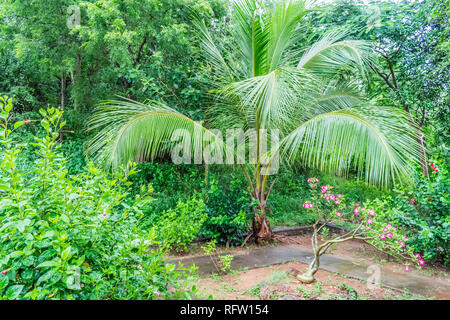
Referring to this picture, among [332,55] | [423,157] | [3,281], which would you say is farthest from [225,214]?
[3,281]

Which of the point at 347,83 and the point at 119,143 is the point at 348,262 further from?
the point at 119,143

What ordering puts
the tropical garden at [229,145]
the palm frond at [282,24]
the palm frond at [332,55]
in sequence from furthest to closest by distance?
the palm frond at [332,55], the palm frond at [282,24], the tropical garden at [229,145]

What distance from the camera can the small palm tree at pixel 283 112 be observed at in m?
3.10

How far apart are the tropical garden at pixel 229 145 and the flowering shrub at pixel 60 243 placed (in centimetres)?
1

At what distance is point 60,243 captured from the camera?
1.42 metres

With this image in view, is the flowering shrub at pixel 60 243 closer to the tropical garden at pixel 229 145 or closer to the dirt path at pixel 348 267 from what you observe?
the tropical garden at pixel 229 145

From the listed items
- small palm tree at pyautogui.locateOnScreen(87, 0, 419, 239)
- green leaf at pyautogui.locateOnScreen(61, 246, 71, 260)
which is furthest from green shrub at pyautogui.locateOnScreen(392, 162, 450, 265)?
green leaf at pyautogui.locateOnScreen(61, 246, 71, 260)

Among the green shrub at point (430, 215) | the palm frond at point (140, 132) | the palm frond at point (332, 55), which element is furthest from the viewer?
the palm frond at point (332, 55)

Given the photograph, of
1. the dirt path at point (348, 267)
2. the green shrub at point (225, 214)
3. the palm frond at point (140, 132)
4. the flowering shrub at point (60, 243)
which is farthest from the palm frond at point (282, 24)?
the flowering shrub at point (60, 243)

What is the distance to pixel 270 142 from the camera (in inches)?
194

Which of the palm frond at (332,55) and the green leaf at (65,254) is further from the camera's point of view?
the palm frond at (332,55)

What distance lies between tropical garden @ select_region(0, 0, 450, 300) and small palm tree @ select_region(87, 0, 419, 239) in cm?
2

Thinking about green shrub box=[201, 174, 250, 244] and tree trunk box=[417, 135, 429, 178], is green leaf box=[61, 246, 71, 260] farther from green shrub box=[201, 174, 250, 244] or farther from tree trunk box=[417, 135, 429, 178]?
green shrub box=[201, 174, 250, 244]
